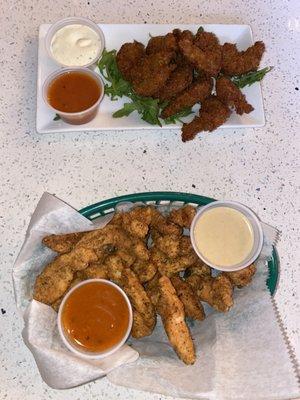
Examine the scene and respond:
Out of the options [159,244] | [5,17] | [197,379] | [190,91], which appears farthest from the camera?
[5,17]

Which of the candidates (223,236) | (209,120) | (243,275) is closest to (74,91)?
(209,120)

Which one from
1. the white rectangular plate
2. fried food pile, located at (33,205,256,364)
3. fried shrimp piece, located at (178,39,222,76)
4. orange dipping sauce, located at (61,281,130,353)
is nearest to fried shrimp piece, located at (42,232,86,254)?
fried food pile, located at (33,205,256,364)

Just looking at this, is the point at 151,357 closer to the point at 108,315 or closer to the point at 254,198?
the point at 108,315

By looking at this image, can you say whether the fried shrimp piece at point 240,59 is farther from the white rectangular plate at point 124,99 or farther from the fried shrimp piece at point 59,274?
the fried shrimp piece at point 59,274

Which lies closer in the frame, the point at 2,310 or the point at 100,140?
the point at 2,310

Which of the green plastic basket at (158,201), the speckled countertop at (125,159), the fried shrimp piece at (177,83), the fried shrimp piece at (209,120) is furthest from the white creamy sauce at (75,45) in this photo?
the green plastic basket at (158,201)

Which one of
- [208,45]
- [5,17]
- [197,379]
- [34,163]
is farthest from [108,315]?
[5,17]
